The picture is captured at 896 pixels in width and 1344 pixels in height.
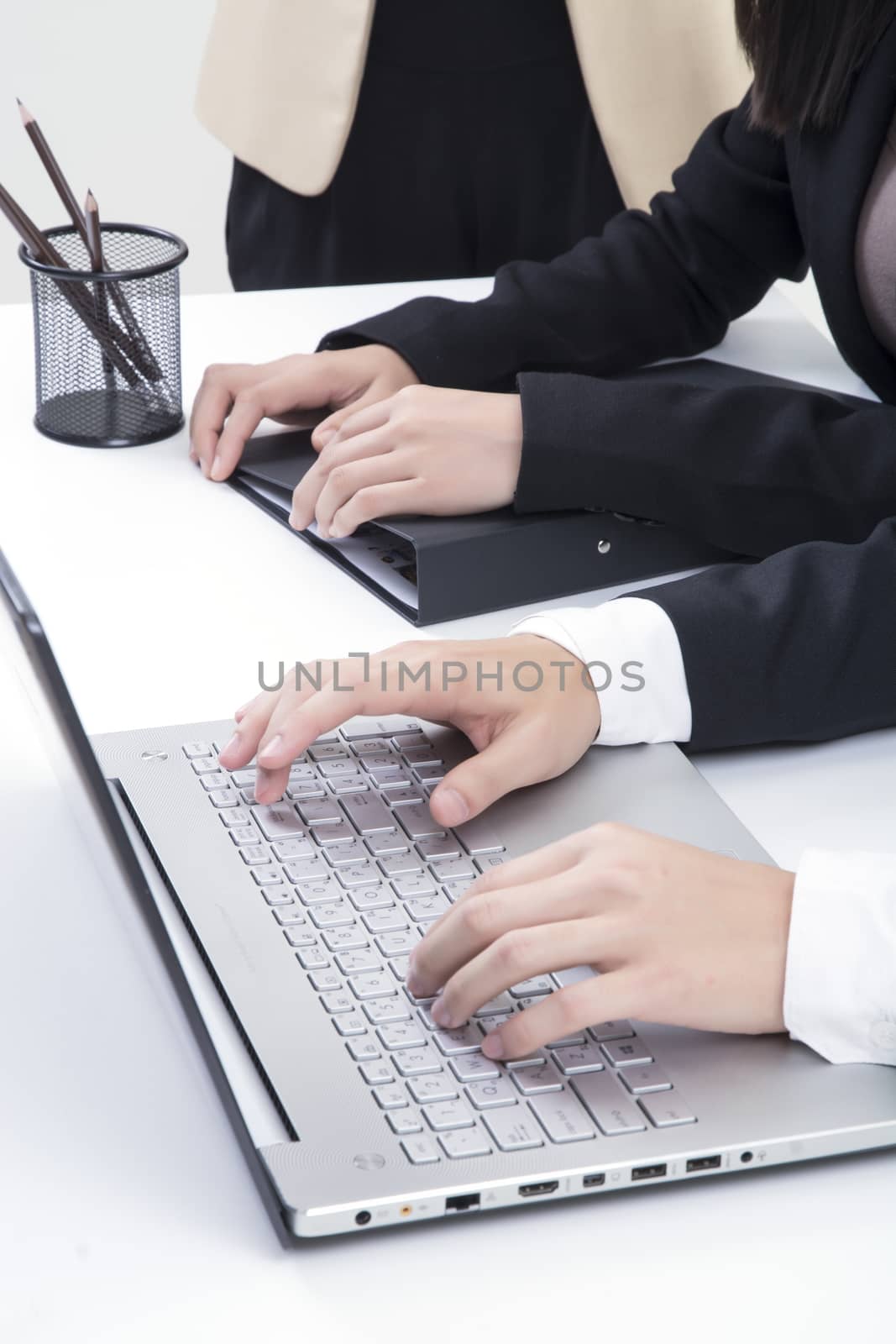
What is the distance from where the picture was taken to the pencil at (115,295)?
3.27 feet

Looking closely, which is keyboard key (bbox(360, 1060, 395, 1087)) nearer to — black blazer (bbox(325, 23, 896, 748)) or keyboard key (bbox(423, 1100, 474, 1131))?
keyboard key (bbox(423, 1100, 474, 1131))

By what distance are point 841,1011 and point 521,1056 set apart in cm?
12

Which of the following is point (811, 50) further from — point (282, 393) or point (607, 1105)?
point (607, 1105)

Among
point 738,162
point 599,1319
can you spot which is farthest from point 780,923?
point 738,162

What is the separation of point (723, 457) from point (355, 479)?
242 mm

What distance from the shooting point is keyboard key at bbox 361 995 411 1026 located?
1.75 ft

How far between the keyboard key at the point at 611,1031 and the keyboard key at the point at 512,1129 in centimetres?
5

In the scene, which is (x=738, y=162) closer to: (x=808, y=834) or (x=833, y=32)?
(x=833, y=32)

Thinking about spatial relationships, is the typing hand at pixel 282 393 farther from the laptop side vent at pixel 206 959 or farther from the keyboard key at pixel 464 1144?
the keyboard key at pixel 464 1144

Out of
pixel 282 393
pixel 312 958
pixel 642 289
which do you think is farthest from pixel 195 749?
pixel 642 289

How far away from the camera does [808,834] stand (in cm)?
68

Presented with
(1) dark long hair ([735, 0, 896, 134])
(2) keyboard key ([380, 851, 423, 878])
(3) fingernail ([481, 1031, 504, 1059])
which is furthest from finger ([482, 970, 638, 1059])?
(1) dark long hair ([735, 0, 896, 134])

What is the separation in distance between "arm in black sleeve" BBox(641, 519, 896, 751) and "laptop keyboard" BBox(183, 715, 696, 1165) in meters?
0.16

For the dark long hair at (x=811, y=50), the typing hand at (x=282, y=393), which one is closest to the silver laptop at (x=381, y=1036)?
the typing hand at (x=282, y=393)
